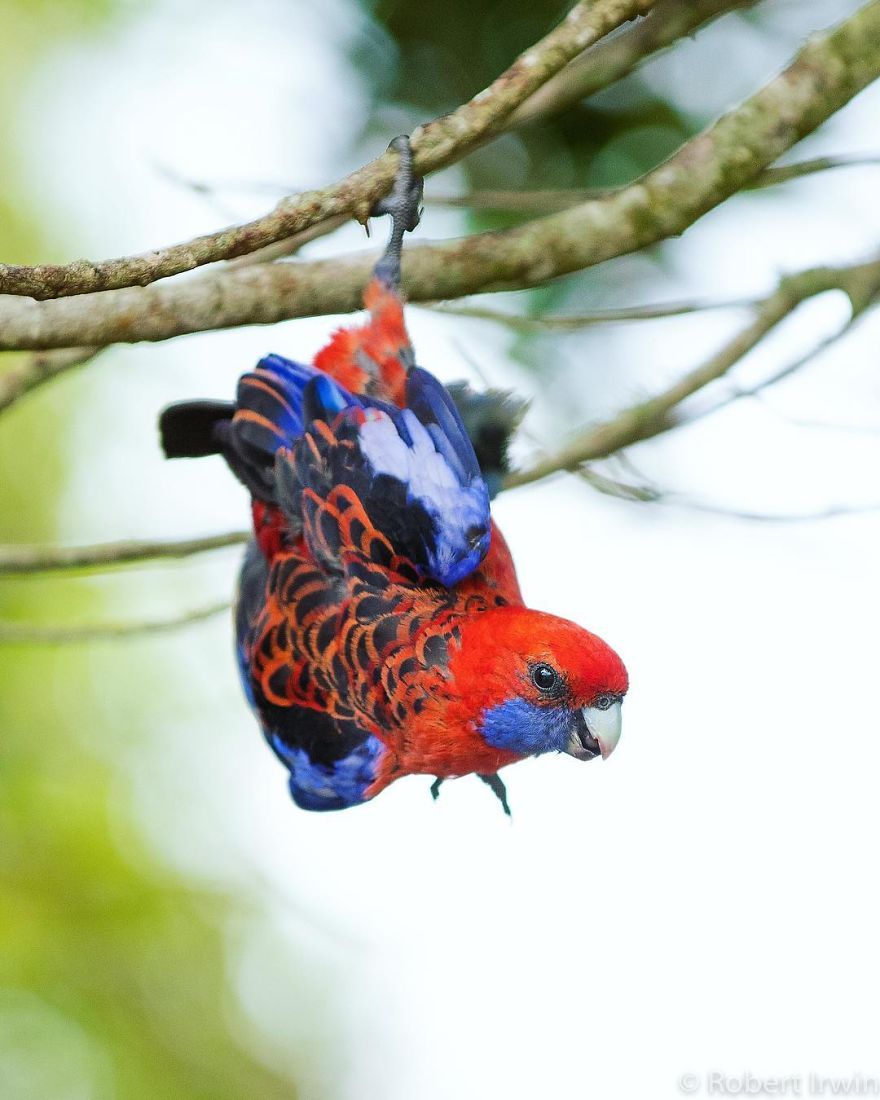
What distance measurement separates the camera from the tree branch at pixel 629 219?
133 inches

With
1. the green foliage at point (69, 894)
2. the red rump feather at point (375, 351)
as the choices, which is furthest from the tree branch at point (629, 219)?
the green foliage at point (69, 894)

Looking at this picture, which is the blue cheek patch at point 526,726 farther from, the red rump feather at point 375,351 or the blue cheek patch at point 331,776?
the red rump feather at point 375,351

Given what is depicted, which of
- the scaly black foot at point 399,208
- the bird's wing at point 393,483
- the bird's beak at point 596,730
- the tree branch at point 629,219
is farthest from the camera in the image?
the tree branch at point 629,219


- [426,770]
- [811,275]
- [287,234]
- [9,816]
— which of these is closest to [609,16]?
[287,234]

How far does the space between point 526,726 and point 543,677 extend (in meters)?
0.15

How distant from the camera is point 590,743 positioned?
119 inches

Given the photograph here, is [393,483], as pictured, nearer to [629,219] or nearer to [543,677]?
[543,677]

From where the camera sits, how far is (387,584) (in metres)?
3.38

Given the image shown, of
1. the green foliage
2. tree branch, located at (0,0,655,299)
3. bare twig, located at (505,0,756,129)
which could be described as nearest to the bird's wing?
tree branch, located at (0,0,655,299)

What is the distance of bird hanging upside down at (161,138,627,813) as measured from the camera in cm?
300

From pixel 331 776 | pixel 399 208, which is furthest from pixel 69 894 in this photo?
pixel 399 208

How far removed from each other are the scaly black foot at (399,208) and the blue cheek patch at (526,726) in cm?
126

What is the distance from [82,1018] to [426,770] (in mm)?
4883

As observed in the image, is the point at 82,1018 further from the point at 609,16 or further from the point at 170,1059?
the point at 609,16
